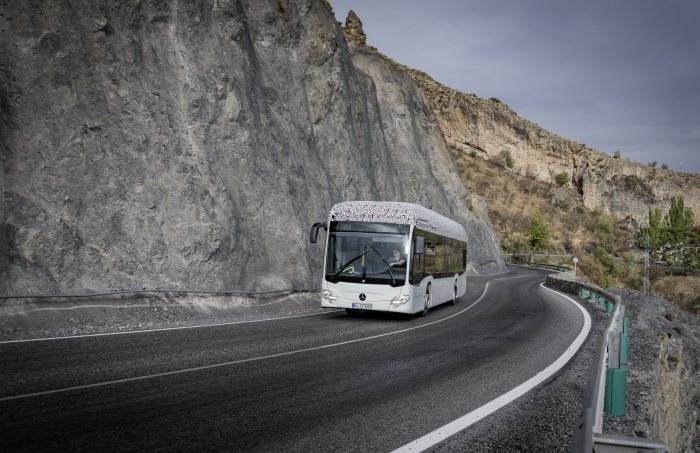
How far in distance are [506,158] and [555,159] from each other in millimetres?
13398

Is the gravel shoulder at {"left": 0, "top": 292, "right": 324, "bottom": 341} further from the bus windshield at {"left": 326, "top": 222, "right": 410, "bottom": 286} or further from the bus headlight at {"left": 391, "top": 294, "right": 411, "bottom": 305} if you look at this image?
the bus headlight at {"left": 391, "top": 294, "right": 411, "bottom": 305}

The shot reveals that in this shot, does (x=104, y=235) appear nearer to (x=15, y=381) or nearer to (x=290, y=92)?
(x=15, y=381)

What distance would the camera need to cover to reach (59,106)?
1820 centimetres

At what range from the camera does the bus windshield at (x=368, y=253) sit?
15016 millimetres

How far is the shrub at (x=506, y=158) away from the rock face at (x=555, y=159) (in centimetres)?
82

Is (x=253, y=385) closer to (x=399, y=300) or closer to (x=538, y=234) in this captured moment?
(x=399, y=300)

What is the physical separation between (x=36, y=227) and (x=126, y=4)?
1078 centimetres

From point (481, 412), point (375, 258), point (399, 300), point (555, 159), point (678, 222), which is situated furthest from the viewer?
point (555, 159)

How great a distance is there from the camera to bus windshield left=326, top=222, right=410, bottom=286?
15016 millimetres

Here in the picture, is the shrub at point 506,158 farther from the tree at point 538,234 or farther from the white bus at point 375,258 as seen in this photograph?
the white bus at point 375,258

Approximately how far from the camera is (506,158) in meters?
112

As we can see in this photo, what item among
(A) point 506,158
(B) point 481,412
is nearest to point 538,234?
(A) point 506,158

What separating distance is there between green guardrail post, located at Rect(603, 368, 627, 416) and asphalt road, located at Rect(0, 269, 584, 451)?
1335 millimetres

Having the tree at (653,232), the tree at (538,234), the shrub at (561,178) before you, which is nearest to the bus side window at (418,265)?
the tree at (538,234)
